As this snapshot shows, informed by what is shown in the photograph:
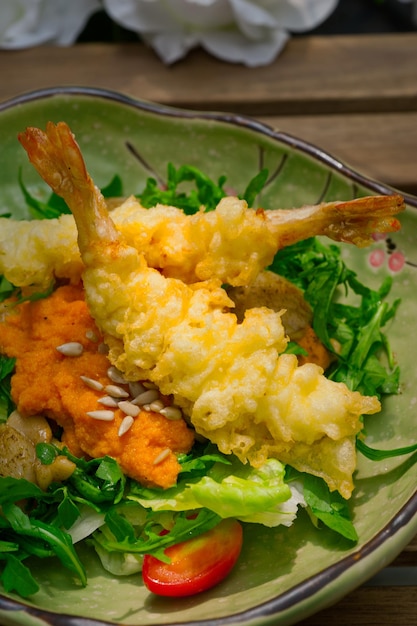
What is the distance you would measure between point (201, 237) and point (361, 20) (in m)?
3.99

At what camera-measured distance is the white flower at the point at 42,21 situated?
4980 mm

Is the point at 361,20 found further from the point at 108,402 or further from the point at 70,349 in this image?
the point at 108,402

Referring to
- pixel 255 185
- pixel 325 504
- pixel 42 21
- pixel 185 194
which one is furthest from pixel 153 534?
pixel 42 21

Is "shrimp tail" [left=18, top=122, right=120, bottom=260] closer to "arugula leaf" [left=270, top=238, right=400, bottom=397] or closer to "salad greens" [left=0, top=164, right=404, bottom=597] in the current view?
"salad greens" [left=0, top=164, right=404, bottom=597]

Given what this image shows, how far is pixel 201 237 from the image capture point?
2955 millimetres

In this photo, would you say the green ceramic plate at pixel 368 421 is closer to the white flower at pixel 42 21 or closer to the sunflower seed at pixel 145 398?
the sunflower seed at pixel 145 398

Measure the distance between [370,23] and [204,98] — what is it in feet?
7.19

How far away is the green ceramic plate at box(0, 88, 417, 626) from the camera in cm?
235

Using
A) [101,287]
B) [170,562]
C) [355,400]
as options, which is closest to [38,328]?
[101,287]

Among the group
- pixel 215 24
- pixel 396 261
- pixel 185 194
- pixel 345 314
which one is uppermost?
pixel 215 24

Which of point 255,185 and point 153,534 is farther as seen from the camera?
point 255,185

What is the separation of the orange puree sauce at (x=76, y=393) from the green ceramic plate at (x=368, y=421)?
15.8 inches

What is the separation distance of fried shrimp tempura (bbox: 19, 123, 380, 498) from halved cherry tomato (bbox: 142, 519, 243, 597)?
0.94 ft

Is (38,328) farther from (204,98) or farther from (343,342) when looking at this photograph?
(204,98)
